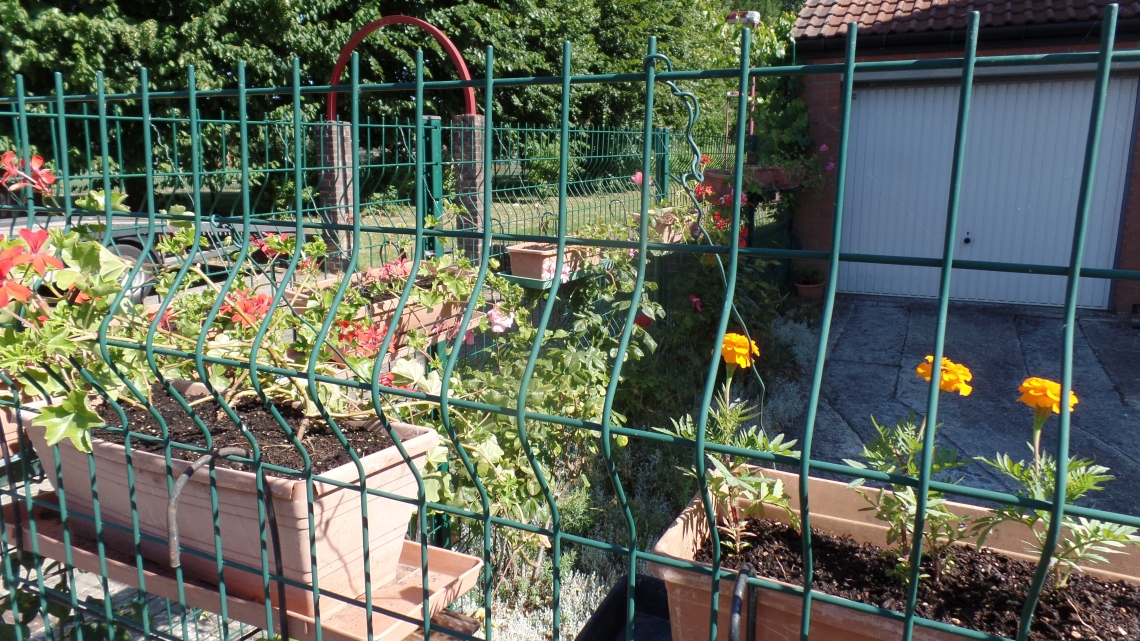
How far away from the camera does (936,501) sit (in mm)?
1231

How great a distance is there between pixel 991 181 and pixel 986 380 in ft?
8.21

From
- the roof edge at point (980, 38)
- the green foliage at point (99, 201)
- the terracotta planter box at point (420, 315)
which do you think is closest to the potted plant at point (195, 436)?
the green foliage at point (99, 201)

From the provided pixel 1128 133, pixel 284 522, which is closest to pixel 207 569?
pixel 284 522

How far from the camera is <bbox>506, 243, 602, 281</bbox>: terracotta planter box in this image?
154 inches

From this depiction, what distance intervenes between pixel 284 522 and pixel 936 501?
1.04m

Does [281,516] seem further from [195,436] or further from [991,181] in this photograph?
[991,181]

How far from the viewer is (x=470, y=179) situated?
525cm

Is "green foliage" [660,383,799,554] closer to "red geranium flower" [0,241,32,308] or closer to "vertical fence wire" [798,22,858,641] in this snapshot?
"vertical fence wire" [798,22,858,641]

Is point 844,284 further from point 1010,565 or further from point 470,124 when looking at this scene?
point 1010,565

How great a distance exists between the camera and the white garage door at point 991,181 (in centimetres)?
673

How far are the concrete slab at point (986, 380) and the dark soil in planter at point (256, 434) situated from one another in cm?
257

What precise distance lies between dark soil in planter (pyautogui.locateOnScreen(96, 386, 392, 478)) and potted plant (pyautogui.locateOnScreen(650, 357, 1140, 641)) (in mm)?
614

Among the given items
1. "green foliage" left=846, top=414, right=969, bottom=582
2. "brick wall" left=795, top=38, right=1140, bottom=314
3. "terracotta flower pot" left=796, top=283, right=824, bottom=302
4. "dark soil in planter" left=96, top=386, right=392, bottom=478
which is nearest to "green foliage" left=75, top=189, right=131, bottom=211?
"dark soil in planter" left=96, top=386, right=392, bottom=478

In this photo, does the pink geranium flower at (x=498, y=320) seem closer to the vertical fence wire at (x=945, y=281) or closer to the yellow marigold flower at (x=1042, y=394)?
the yellow marigold flower at (x=1042, y=394)
